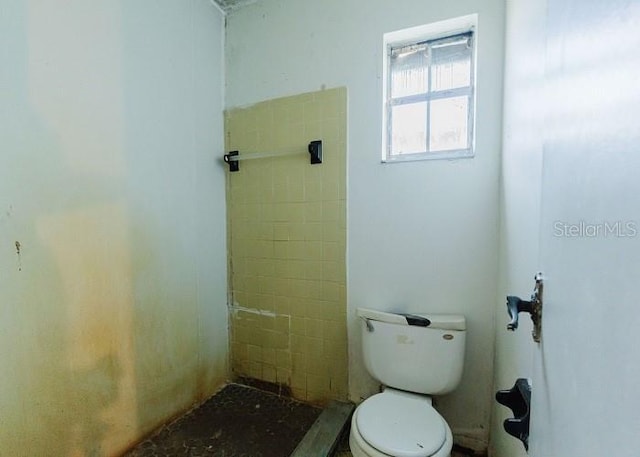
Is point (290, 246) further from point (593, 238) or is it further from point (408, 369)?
point (593, 238)

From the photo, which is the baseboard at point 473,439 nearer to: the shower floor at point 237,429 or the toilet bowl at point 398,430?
the toilet bowl at point 398,430

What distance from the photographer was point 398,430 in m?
1.04

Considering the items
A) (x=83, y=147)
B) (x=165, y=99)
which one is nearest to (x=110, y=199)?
(x=83, y=147)

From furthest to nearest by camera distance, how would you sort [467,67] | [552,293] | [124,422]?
[467,67] < [124,422] < [552,293]

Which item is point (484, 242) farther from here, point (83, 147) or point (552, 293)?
point (83, 147)

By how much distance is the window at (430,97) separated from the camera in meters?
1.43

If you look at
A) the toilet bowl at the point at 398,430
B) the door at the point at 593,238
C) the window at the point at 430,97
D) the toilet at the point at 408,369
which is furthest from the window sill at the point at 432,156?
the toilet bowl at the point at 398,430

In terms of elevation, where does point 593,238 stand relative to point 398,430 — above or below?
above

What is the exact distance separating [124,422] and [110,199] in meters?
1.00

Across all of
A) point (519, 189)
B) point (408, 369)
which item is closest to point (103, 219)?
point (408, 369)

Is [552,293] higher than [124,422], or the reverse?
[552,293]

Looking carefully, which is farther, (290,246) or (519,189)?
(290,246)

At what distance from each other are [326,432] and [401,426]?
0.51 m

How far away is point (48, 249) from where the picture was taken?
1.06m
